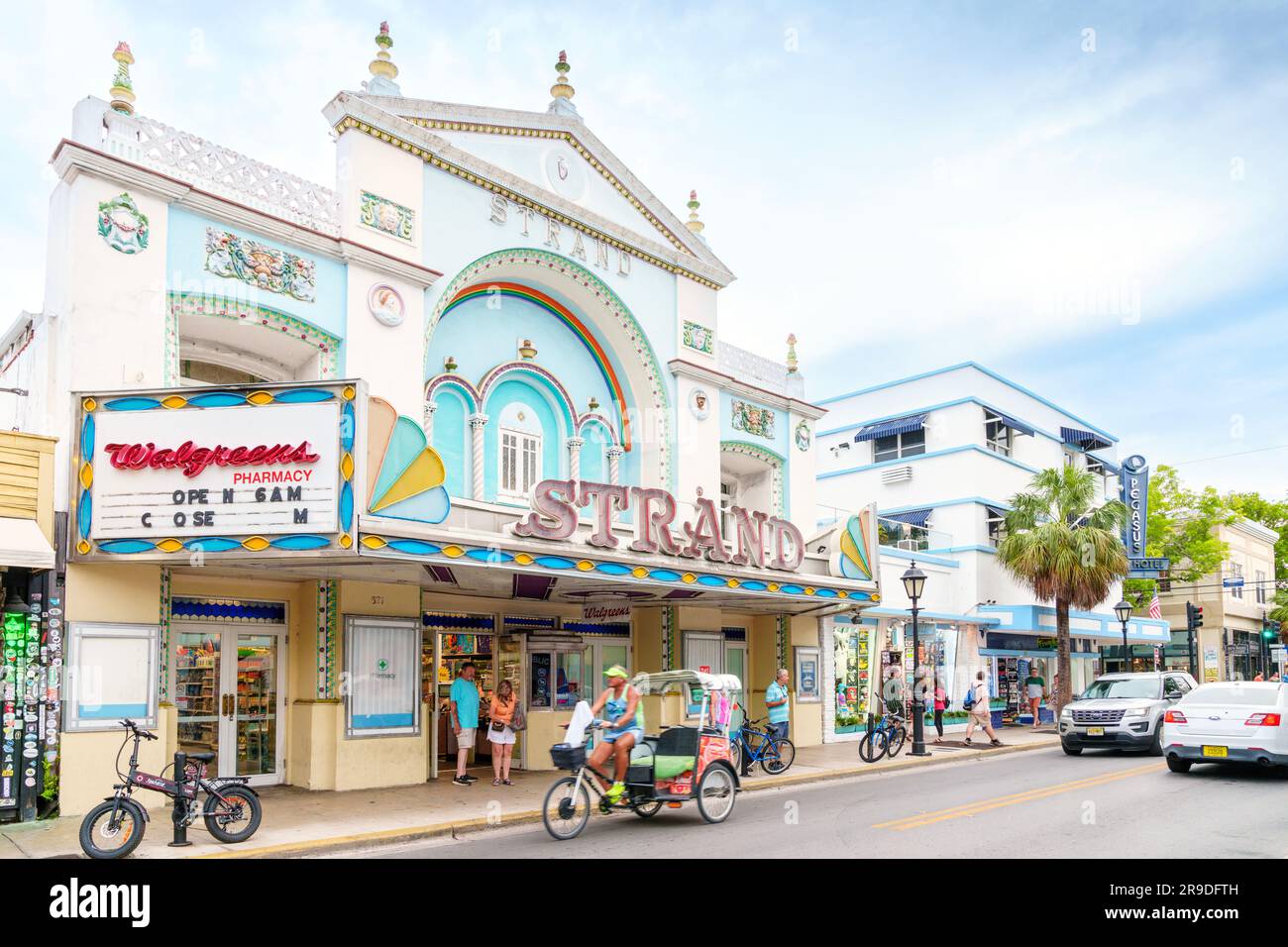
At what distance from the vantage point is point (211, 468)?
1288 cm

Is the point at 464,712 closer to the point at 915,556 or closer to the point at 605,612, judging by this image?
the point at 605,612

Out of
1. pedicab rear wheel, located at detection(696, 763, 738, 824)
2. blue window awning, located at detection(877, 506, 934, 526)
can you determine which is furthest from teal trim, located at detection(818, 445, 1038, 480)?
pedicab rear wheel, located at detection(696, 763, 738, 824)

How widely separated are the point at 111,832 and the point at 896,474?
28603mm

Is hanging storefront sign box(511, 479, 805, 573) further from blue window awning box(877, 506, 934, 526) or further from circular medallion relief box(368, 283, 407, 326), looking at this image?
blue window awning box(877, 506, 934, 526)

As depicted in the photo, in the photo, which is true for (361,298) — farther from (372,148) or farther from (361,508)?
(361,508)

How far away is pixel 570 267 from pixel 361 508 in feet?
29.4

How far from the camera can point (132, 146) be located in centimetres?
1404

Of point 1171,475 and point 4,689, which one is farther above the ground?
point 1171,475

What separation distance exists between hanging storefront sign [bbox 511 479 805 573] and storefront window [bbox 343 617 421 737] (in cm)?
320

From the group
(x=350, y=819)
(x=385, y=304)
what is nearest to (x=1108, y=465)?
(x=385, y=304)

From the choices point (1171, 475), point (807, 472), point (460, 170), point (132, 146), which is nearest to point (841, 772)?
point (807, 472)

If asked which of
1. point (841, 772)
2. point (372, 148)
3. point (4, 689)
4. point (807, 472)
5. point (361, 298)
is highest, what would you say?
point (372, 148)

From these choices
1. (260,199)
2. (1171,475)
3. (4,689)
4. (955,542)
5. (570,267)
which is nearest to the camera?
(4,689)
